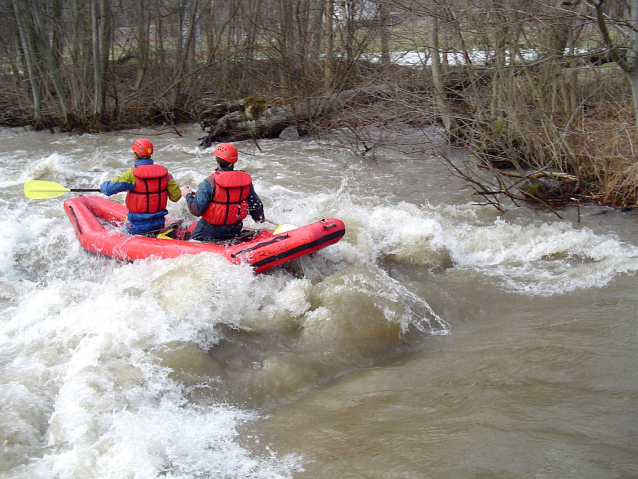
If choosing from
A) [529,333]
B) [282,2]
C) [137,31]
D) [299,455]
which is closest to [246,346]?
[299,455]

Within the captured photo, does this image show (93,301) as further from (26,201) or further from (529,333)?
(26,201)

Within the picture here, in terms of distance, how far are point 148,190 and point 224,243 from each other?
0.91 meters

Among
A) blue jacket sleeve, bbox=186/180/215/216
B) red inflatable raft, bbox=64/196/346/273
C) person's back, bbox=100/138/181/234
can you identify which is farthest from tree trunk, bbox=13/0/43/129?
blue jacket sleeve, bbox=186/180/215/216

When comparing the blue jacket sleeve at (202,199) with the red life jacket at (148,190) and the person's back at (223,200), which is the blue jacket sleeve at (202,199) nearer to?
the person's back at (223,200)

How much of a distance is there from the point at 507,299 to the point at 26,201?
21.1 ft

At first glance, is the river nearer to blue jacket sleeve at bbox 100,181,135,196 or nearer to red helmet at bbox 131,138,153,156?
blue jacket sleeve at bbox 100,181,135,196

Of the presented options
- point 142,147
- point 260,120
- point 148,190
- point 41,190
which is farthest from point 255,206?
point 260,120

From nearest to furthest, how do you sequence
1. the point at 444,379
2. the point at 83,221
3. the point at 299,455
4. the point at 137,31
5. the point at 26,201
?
1. the point at 299,455
2. the point at 444,379
3. the point at 83,221
4. the point at 26,201
5. the point at 137,31

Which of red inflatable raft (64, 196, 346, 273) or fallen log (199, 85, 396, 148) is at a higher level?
fallen log (199, 85, 396, 148)

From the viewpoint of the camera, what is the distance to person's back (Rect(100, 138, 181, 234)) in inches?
205

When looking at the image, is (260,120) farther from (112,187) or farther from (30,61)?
(112,187)

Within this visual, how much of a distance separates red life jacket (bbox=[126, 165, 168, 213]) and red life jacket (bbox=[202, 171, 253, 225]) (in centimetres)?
61

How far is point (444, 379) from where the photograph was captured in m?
3.31

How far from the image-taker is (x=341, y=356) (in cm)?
379
